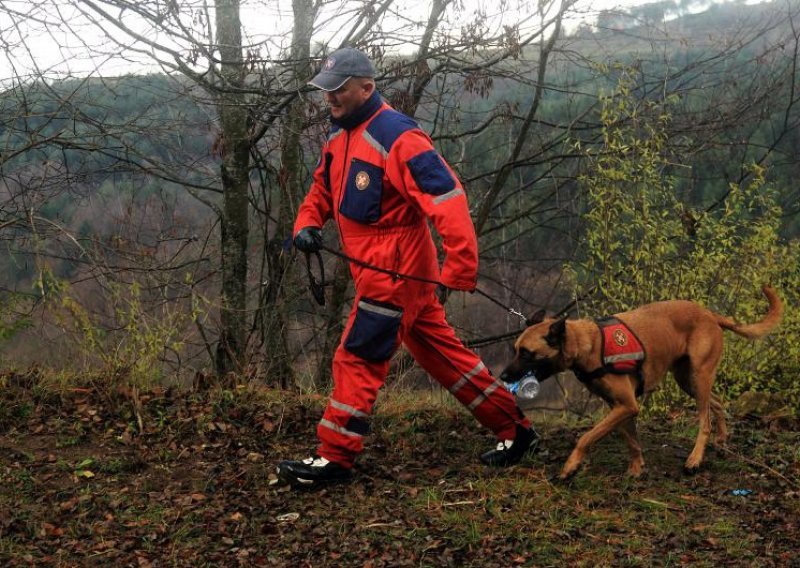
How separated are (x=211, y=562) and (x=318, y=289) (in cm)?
197

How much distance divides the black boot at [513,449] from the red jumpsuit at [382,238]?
89 centimetres

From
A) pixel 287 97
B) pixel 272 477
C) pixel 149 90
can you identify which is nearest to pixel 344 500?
pixel 272 477

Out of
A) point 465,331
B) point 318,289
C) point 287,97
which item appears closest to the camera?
point 318,289

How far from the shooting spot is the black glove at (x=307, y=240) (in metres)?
A: 4.68

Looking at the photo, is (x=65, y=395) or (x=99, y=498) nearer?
(x=99, y=498)

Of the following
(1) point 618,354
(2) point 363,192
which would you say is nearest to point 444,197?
(2) point 363,192

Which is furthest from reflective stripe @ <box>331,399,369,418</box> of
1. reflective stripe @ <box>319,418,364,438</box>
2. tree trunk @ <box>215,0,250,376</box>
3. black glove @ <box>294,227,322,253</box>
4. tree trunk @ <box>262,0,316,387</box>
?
tree trunk @ <box>215,0,250,376</box>

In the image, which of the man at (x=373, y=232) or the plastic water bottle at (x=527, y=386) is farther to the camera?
the plastic water bottle at (x=527, y=386)

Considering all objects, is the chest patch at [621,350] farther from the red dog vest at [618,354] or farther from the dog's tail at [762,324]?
the dog's tail at [762,324]

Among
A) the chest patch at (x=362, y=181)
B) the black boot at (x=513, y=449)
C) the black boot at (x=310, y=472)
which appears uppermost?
the chest patch at (x=362, y=181)

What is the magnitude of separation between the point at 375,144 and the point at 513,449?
201cm

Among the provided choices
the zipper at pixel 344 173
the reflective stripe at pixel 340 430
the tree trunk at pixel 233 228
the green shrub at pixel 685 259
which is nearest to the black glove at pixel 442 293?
the zipper at pixel 344 173

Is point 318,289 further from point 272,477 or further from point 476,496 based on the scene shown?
point 476,496

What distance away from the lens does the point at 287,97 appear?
23.5 ft
